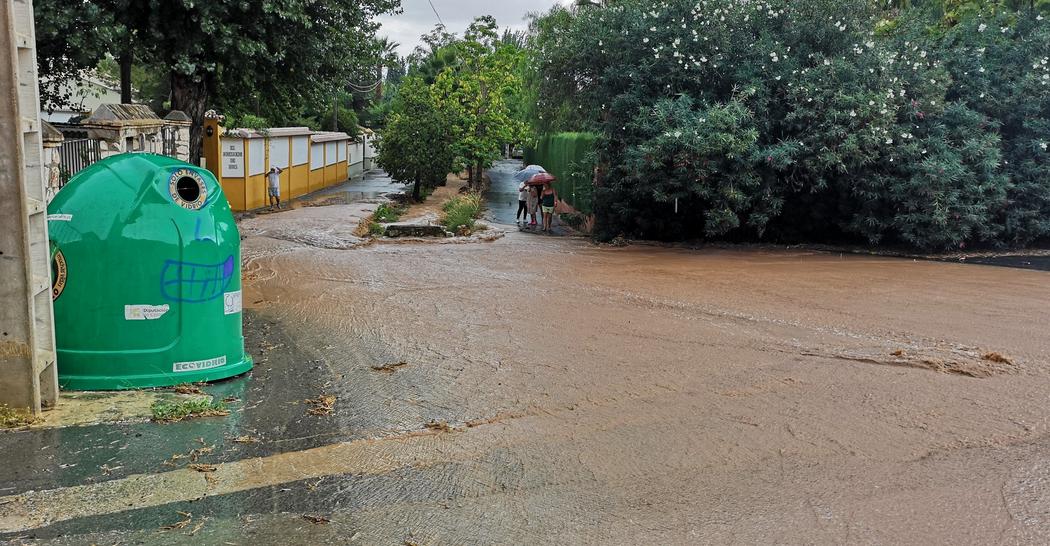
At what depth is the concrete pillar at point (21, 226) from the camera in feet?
16.7

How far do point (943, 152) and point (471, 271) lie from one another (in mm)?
8507

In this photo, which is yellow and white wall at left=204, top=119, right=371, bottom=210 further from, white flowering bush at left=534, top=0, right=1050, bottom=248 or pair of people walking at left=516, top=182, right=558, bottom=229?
white flowering bush at left=534, top=0, right=1050, bottom=248

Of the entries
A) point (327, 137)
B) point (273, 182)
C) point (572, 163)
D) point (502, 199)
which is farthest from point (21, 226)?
point (502, 199)

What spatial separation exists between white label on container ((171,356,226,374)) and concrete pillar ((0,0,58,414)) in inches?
36.1

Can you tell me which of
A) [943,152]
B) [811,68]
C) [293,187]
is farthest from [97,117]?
[293,187]

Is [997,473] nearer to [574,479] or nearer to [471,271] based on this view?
[574,479]

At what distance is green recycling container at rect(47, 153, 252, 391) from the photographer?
5914mm

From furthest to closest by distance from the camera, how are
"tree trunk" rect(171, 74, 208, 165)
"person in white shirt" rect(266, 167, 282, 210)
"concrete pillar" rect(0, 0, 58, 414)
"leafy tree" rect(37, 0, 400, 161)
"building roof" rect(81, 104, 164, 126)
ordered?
"person in white shirt" rect(266, 167, 282, 210) → "tree trunk" rect(171, 74, 208, 165) → "leafy tree" rect(37, 0, 400, 161) → "building roof" rect(81, 104, 164, 126) → "concrete pillar" rect(0, 0, 58, 414)

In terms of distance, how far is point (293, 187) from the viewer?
28.7 metres

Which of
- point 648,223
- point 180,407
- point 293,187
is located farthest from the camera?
point 293,187

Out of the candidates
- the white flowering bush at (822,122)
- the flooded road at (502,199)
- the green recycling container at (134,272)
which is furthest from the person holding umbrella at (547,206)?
the green recycling container at (134,272)

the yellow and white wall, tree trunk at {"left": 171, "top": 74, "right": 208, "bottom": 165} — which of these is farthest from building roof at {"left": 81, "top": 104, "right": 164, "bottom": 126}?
the yellow and white wall

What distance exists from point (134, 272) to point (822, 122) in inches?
468

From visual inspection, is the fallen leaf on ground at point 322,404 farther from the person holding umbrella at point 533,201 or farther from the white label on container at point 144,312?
the person holding umbrella at point 533,201
